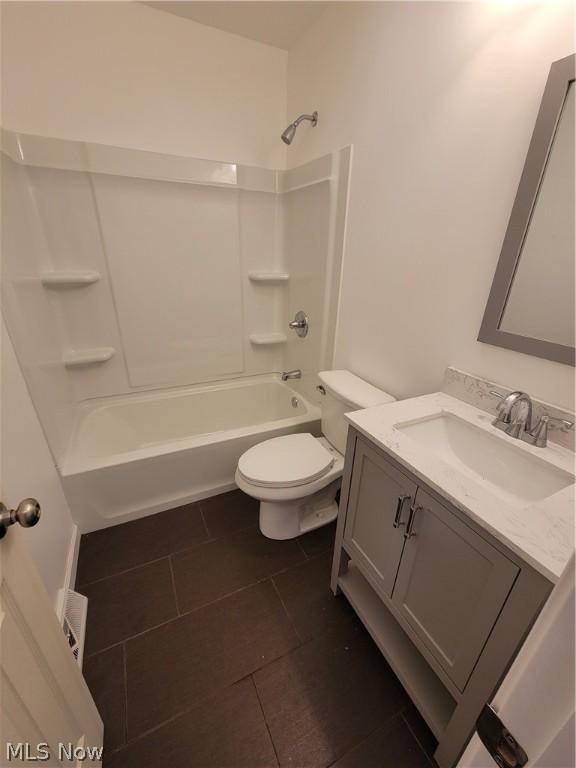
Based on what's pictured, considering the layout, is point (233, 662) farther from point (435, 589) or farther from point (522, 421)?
point (522, 421)

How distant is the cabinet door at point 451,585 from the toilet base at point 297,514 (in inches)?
26.4

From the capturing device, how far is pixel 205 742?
0.95 metres

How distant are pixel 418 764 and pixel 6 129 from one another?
2.90m

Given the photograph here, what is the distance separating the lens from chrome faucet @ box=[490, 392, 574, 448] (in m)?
0.90

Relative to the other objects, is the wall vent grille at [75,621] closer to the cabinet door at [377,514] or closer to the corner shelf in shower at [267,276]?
the cabinet door at [377,514]

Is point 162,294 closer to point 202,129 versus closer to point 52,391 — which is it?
point 52,391

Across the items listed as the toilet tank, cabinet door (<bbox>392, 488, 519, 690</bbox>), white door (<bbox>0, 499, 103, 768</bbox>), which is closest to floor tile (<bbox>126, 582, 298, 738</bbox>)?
white door (<bbox>0, 499, 103, 768</bbox>)

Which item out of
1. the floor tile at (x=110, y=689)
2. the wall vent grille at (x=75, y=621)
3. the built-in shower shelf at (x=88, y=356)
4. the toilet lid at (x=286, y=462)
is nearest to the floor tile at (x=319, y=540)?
the toilet lid at (x=286, y=462)

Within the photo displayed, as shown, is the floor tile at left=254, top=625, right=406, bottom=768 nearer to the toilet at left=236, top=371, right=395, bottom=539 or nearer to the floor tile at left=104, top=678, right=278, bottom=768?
the floor tile at left=104, top=678, right=278, bottom=768

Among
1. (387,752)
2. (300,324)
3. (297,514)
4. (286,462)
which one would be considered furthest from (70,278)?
(387,752)

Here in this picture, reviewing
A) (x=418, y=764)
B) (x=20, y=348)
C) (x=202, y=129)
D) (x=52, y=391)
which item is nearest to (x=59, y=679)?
(x=418, y=764)

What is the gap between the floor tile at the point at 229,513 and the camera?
1.68 meters

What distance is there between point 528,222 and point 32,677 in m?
1.58

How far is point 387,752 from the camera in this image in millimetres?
947
